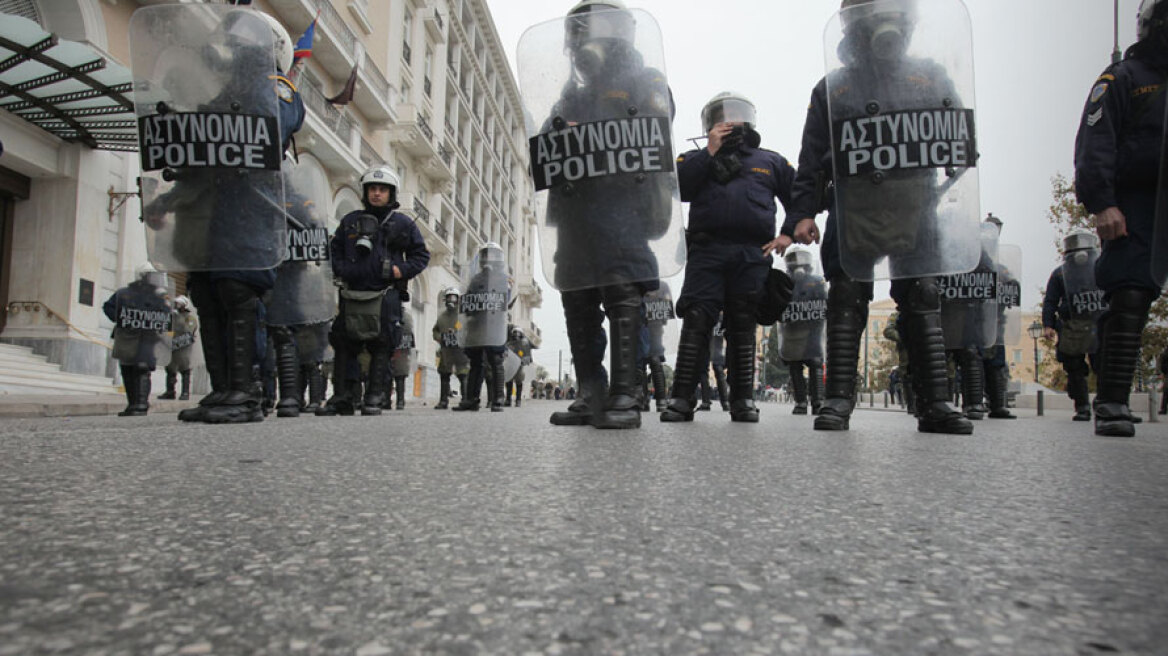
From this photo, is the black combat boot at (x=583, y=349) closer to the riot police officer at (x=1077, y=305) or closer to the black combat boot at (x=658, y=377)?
the riot police officer at (x=1077, y=305)

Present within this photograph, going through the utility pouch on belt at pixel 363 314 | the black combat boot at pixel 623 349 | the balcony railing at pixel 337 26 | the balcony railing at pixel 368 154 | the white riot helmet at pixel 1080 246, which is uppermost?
the balcony railing at pixel 337 26

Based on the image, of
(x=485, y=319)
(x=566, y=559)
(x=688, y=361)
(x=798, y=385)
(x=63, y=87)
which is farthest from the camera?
(x=63, y=87)

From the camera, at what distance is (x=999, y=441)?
307cm

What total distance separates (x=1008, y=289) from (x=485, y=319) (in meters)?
6.14

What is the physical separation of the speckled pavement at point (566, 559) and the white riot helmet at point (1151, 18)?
302 centimetres

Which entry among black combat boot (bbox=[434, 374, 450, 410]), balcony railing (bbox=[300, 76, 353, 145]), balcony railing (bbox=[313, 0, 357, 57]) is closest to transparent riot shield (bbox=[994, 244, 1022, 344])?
black combat boot (bbox=[434, 374, 450, 410])

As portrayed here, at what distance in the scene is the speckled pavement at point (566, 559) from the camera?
2.06 ft

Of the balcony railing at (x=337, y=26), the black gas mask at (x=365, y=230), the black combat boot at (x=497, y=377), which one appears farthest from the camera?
the balcony railing at (x=337, y=26)

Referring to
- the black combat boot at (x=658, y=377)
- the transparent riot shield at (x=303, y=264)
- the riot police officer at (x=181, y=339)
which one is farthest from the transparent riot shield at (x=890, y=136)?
the riot police officer at (x=181, y=339)

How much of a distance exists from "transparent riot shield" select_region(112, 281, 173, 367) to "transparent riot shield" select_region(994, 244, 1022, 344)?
8.92m

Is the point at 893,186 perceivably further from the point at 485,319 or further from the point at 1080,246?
the point at 485,319

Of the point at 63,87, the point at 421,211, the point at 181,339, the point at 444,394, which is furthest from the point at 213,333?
the point at 421,211

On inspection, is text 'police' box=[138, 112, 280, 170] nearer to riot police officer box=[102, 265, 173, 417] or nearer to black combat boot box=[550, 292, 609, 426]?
black combat boot box=[550, 292, 609, 426]

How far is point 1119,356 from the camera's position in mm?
3863
